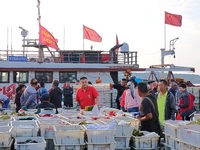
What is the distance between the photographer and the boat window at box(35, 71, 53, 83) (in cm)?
2194

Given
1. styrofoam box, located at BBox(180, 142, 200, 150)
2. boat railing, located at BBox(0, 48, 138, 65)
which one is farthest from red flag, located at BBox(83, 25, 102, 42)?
styrofoam box, located at BBox(180, 142, 200, 150)

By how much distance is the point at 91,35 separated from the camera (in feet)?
88.4

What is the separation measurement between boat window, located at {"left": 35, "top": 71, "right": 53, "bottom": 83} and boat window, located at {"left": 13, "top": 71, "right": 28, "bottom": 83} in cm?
59

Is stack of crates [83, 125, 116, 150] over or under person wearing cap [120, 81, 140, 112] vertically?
under

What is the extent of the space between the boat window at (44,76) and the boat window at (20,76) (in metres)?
0.59

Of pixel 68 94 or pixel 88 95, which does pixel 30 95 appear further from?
pixel 68 94

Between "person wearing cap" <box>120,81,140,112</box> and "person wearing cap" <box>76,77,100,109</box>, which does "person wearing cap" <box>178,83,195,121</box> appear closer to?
"person wearing cap" <box>120,81,140,112</box>

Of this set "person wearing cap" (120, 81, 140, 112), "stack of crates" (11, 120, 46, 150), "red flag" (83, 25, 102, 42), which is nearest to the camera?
"stack of crates" (11, 120, 46, 150)

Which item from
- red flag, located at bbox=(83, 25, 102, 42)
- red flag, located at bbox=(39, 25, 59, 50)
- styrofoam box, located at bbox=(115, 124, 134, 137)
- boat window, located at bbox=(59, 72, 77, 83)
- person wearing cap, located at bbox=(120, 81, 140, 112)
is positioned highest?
red flag, located at bbox=(83, 25, 102, 42)

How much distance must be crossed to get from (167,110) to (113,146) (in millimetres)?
2595

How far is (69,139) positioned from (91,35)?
21.2 metres

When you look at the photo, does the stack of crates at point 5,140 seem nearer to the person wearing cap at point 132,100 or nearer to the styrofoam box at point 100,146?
the styrofoam box at point 100,146

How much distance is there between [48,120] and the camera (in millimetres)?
7477

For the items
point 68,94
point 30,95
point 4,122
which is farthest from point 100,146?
point 68,94
